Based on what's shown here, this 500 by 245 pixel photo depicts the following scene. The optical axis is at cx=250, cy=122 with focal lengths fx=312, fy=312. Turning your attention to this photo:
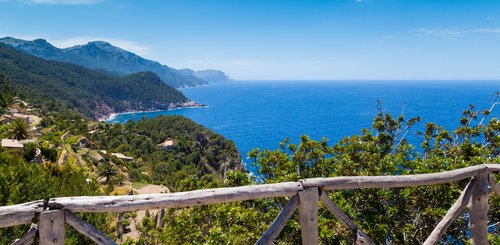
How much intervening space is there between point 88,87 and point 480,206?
612 ft

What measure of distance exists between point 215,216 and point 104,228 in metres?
13.1

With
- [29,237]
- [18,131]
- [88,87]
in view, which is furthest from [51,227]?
[88,87]

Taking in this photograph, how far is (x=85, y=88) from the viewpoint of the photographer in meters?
163

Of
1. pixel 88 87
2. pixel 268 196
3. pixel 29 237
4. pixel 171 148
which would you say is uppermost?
pixel 88 87

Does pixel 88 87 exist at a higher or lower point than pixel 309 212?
higher

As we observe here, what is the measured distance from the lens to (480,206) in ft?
10.9

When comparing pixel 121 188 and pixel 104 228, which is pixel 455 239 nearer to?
pixel 104 228

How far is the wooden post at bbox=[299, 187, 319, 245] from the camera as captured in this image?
9.30 ft

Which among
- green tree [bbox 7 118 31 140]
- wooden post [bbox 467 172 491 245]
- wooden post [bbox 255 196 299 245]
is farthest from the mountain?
wooden post [bbox 467 172 491 245]

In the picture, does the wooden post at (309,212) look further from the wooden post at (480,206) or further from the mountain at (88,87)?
the mountain at (88,87)

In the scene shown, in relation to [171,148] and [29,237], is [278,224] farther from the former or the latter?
[171,148]

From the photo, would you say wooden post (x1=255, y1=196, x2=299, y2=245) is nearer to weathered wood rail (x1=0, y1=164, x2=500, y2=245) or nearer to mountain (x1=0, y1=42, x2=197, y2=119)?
weathered wood rail (x1=0, y1=164, x2=500, y2=245)

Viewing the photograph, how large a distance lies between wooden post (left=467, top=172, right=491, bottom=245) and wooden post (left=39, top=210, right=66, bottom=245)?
395 centimetres

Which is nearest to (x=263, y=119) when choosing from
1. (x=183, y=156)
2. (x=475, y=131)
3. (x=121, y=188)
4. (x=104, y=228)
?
(x=183, y=156)
